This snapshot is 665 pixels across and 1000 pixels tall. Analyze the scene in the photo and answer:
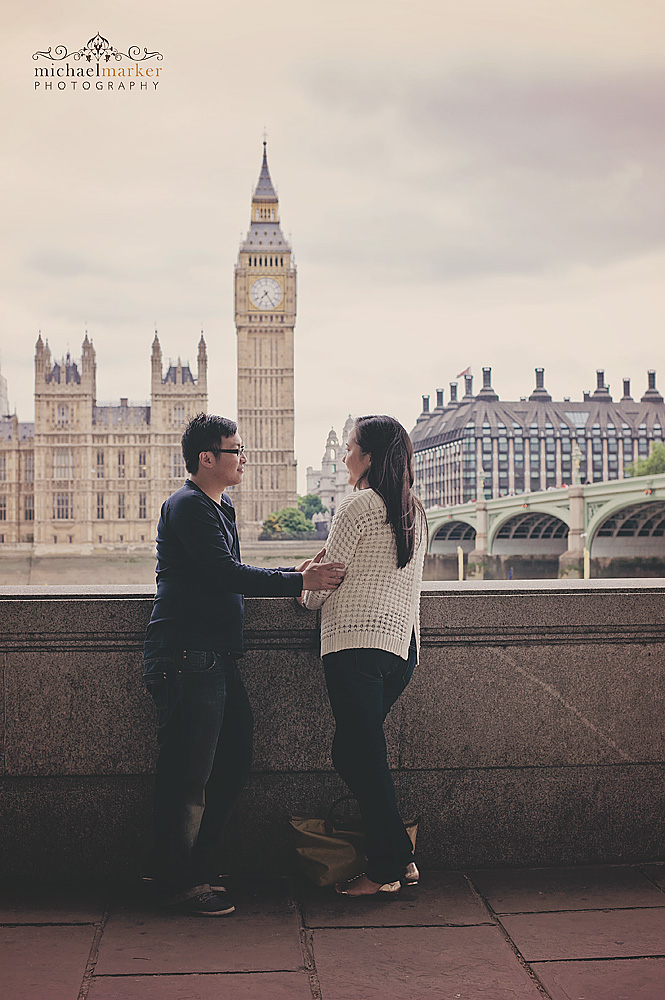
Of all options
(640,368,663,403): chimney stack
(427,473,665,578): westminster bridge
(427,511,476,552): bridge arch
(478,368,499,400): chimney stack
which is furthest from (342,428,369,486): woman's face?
(640,368,663,403): chimney stack

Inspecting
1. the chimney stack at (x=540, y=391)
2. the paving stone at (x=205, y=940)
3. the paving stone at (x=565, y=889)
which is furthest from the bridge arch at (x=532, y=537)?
the chimney stack at (x=540, y=391)

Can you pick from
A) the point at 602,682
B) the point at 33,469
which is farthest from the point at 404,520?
the point at 33,469

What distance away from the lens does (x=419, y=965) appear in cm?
206

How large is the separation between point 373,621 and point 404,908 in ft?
2.37

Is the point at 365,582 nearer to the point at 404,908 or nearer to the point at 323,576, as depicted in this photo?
the point at 323,576

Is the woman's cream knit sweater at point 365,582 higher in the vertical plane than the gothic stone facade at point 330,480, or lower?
lower

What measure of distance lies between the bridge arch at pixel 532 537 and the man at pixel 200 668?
42.4 m

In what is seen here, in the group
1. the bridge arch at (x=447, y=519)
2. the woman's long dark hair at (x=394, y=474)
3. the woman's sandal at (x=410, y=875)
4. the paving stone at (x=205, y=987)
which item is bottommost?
the paving stone at (x=205, y=987)

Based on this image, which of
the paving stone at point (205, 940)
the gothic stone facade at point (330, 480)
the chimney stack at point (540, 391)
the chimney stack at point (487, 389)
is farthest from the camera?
the chimney stack at point (540, 391)

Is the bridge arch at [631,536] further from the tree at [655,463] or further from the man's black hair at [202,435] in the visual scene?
the man's black hair at [202,435]

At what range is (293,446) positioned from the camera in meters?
79.6

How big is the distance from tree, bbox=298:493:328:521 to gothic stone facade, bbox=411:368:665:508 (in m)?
9.44

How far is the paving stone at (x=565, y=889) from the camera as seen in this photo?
242 centimetres

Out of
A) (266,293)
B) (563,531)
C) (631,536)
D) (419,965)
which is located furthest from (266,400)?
(419,965)
